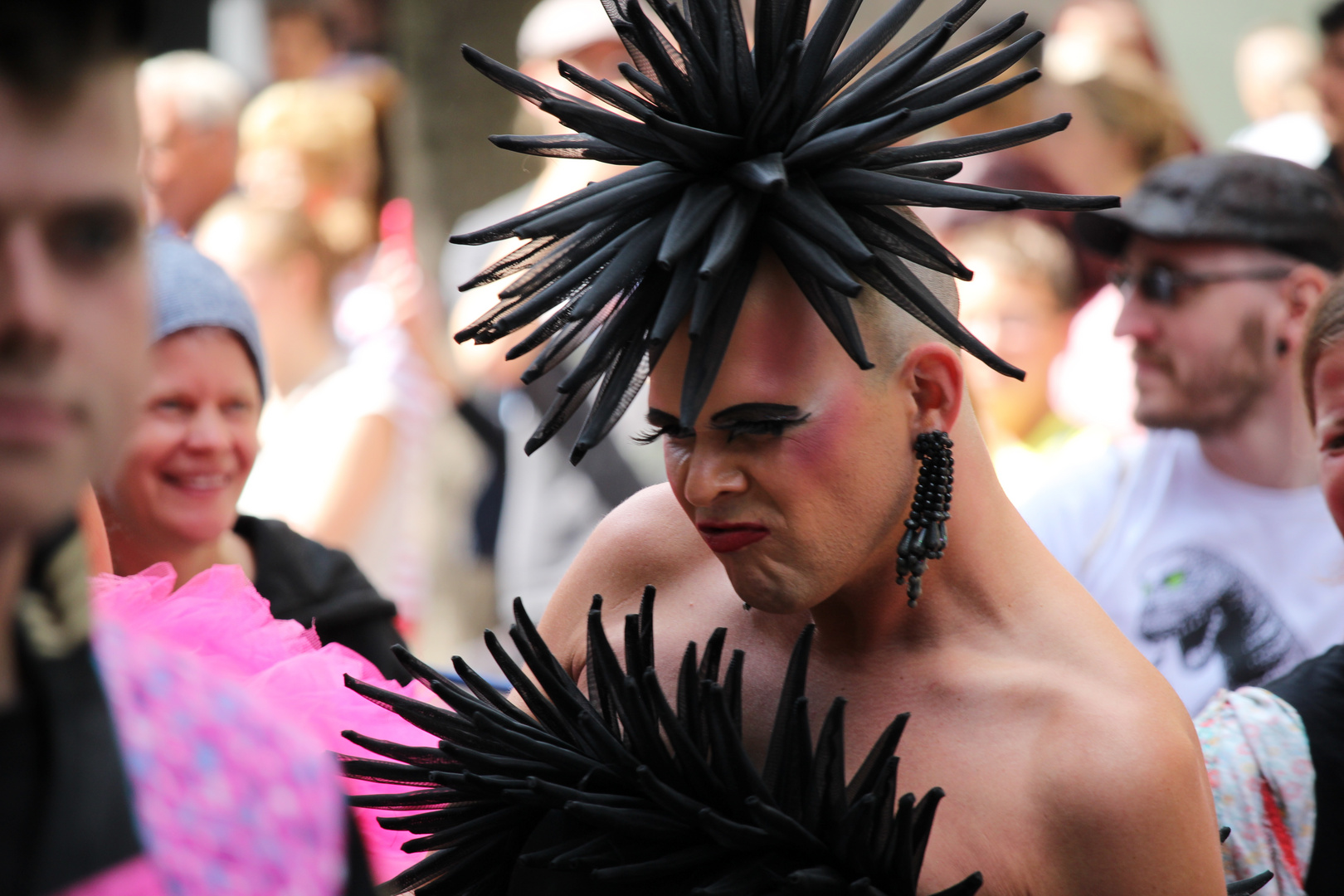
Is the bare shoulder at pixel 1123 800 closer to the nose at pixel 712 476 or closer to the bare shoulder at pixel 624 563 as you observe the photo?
the nose at pixel 712 476

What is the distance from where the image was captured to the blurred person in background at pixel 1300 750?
1.95 metres

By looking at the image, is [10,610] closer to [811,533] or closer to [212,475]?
[811,533]

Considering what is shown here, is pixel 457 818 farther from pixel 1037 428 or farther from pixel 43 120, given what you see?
pixel 1037 428

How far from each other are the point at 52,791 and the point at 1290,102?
4.83m

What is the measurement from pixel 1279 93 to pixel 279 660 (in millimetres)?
4117

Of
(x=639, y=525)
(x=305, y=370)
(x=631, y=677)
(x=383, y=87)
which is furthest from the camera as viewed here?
(x=383, y=87)

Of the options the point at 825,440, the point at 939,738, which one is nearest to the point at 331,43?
the point at 825,440

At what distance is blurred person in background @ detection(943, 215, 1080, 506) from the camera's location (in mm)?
4012

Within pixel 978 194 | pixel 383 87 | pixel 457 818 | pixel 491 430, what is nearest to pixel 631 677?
pixel 457 818

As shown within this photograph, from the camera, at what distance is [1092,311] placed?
4410 millimetres

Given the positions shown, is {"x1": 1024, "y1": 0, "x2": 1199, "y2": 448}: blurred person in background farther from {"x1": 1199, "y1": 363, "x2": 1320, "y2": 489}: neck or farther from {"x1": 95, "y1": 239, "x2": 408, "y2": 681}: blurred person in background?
{"x1": 95, "y1": 239, "x2": 408, "y2": 681}: blurred person in background

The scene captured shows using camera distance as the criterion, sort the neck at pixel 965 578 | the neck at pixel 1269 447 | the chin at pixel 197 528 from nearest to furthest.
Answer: the neck at pixel 965 578 < the chin at pixel 197 528 < the neck at pixel 1269 447

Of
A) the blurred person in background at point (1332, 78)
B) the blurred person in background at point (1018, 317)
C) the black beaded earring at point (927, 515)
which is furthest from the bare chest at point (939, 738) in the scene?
the blurred person in background at point (1332, 78)

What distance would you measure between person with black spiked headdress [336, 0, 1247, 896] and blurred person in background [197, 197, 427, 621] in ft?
6.81
